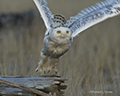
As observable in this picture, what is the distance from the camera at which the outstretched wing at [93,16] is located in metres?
2.46

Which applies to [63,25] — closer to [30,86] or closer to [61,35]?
[61,35]

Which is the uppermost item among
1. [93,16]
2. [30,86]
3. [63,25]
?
[93,16]

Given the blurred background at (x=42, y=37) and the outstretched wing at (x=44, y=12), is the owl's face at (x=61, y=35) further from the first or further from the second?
the blurred background at (x=42, y=37)

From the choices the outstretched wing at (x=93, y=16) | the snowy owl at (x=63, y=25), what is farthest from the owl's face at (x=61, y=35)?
the outstretched wing at (x=93, y=16)

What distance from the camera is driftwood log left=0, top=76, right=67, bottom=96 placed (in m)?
1.91

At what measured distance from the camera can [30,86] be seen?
1.97m

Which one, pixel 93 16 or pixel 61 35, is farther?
pixel 93 16

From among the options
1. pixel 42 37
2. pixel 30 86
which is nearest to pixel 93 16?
pixel 30 86

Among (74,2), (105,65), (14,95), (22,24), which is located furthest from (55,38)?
(74,2)

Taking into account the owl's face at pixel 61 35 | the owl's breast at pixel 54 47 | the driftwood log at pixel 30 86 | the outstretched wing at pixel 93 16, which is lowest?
the driftwood log at pixel 30 86

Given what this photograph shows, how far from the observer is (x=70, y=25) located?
249cm

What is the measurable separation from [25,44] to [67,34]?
119 inches

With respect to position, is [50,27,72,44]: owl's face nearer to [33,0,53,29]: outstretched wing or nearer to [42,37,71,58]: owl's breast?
[42,37,71,58]: owl's breast

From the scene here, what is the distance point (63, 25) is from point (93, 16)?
0.43 metres
